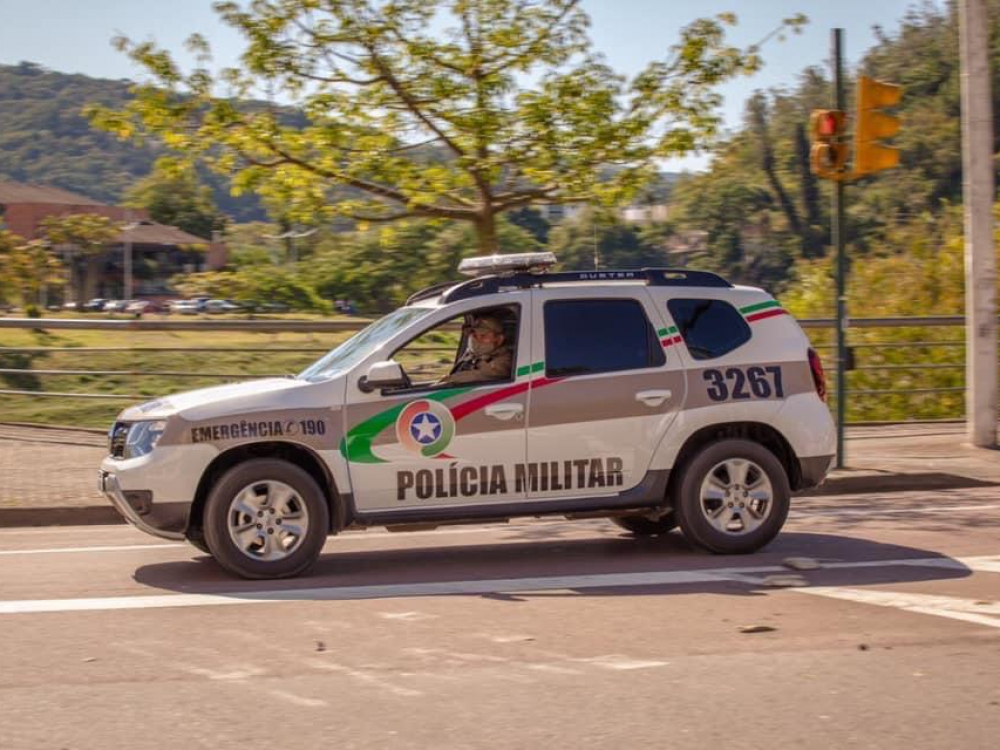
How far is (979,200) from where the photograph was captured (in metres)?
13.9

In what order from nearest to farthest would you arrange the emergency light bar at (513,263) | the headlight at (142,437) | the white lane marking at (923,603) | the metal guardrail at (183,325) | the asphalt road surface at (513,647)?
the asphalt road surface at (513,647) < the white lane marking at (923,603) < the headlight at (142,437) < the emergency light bar at (513,263) < the metal guardrail at (183,325)

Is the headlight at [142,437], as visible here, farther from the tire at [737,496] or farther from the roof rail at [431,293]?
the tire at [737,496]

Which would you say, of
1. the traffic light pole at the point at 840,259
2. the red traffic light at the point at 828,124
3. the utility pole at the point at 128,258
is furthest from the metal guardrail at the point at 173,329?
the utility pole at the point at 128,258

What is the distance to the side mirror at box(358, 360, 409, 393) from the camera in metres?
8.32

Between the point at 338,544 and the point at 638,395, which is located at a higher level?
the point at 638,395

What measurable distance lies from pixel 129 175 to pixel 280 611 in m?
133

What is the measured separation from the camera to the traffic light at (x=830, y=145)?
1265 centimetres

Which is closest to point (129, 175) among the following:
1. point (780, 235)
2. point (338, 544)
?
point (780, 235)

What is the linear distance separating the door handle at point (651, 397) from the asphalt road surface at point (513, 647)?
3.27ft

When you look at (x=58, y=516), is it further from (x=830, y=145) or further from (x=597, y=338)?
(x=830, y=145)

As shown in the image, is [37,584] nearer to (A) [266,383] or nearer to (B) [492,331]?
(A) [266,383]

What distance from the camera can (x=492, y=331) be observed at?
884 centimetres

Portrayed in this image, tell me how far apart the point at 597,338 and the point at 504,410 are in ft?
2.53

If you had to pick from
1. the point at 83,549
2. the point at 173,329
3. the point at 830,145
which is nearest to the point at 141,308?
the point at 173,329
